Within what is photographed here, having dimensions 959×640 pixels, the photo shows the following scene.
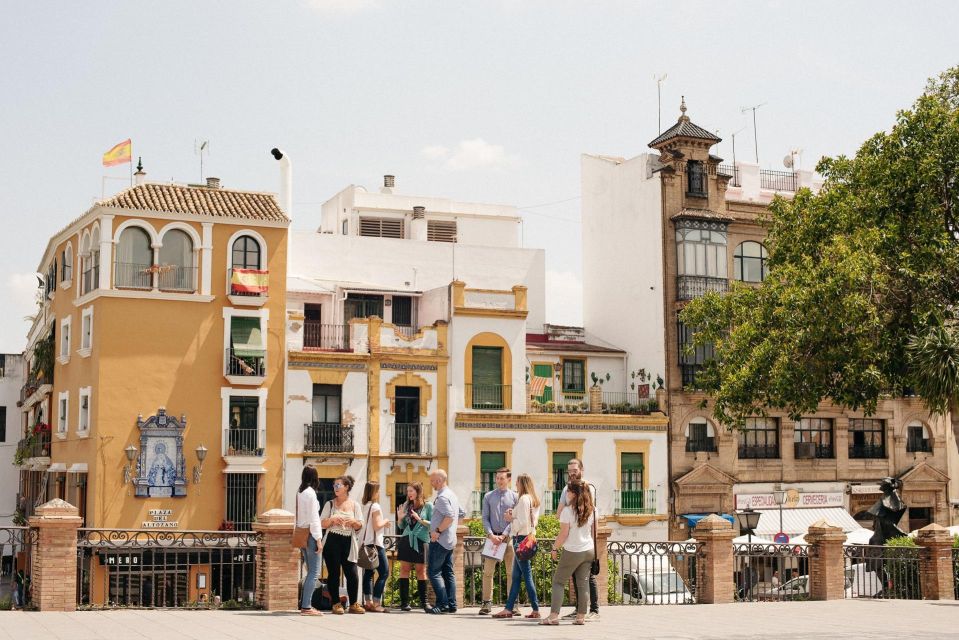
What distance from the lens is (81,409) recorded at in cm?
4016

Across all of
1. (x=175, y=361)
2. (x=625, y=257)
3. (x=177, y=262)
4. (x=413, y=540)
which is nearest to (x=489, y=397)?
(x=625, y=257)

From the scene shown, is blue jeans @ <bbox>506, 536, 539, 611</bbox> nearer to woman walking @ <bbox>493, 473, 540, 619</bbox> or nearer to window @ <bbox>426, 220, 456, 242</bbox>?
woman walking @ <bbox>493, 473, 540, 619</bbox>

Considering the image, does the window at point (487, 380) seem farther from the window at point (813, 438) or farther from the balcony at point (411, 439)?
the window at point (813, 438)

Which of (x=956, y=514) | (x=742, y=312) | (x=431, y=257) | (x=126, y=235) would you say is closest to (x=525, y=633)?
(x=742, y=312)

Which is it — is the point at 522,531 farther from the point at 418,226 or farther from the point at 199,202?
the point at 418,226

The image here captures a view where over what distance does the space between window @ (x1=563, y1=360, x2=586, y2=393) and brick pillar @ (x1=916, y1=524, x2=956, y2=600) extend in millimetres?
23493

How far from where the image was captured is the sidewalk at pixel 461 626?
14.4 meters

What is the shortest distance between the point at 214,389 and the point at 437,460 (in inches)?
303

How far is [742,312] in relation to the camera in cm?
3891

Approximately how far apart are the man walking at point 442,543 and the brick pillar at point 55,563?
15.8 ft

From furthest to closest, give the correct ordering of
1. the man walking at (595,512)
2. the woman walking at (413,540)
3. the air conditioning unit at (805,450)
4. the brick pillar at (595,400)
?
the air conditioning unit at (805,450), the brick pillar at (595,400), the woman walking at (413,540), the man walking at (595,512)

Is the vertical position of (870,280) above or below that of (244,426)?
above

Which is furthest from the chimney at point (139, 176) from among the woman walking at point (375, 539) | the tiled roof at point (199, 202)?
the woman walking at point (375, 539)

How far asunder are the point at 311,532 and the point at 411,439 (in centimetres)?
2523
